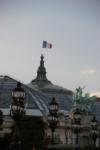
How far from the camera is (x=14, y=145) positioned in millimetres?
27266

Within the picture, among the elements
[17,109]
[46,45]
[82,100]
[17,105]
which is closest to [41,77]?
[82,100]

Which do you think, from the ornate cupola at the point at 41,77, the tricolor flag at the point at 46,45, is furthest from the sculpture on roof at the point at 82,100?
the ornate cupola at the point at 41,77

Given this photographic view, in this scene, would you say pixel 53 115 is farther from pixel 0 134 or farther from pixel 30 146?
pixel 0 134

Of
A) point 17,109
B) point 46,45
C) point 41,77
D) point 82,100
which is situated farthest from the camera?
point 41,77

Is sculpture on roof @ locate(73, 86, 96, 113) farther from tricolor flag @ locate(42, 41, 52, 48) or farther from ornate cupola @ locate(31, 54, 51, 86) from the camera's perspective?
ornate cupola @ locate(31, 54, 51, 86)

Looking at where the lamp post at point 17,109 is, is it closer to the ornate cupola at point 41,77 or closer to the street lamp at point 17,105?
the street lamp at point 17,105

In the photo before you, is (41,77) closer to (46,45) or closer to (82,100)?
(82,100)

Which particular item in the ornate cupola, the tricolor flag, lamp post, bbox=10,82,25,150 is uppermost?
the ornate cupola

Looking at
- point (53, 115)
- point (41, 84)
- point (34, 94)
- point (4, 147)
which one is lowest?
point (4, 147)

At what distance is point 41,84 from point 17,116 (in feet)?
413

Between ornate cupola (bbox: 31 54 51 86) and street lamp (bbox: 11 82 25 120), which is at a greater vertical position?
ornate cupola (bbox: 31 54 51 86)

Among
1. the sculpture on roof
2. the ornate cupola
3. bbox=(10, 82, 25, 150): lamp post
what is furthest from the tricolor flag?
bbox=(10, 82, 25, 150): lamp post

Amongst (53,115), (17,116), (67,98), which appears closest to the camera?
(17,116)

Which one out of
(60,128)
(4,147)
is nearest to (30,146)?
(4,147)
